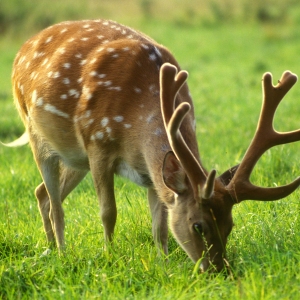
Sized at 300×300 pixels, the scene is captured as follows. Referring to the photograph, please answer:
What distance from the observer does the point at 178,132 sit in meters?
4.08

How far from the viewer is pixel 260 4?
24688 mm

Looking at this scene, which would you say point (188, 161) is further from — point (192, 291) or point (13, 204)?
point (13, 204)

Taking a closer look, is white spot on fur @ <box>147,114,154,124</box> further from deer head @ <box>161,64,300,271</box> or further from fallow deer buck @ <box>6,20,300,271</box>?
deer head @ <box>161,64,300,271</box>

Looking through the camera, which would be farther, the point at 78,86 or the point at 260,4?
the point at 260,4

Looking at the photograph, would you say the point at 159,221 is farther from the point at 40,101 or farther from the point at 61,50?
the point at 61,50

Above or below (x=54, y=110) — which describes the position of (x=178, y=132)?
above

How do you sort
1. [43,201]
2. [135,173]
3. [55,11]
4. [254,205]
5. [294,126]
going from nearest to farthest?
[135,173], [254,205], [43,201], [294,126], [55,11]

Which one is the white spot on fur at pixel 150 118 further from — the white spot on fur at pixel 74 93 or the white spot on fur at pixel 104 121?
the white spot on fur at pixel 74 93

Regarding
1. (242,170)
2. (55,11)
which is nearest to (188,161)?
(242,170)

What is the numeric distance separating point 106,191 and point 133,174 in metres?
0.22

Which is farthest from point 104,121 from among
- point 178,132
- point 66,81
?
point 178,132

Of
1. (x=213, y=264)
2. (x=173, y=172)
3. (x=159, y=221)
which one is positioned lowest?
(x=159, y=221)

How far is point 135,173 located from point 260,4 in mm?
20873

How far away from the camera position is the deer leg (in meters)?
4.87
